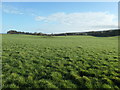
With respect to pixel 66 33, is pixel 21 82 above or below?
below

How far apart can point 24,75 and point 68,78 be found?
2.43 meters

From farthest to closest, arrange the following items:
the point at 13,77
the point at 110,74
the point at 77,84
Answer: the point at 110,74, the point at 13,77, the point at 77,84

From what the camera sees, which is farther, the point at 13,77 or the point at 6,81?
the point at 13,77

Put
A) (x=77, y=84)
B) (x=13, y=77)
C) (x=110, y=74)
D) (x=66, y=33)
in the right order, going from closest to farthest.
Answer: (x=77, y=84) → (x=13, y=77) → (x=110, y=74) → (x=66, y=33)

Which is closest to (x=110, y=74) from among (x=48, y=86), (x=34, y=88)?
(x=48, y=86)

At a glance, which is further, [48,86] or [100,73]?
[100,73]

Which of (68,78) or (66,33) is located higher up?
(66,33)

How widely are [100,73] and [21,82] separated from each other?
4.32 meters

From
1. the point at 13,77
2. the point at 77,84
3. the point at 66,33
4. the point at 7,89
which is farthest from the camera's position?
the point at 66,33

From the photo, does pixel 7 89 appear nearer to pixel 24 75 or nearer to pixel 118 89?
pixel 24 75

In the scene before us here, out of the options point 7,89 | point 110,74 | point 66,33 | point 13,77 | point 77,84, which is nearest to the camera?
point 7,89

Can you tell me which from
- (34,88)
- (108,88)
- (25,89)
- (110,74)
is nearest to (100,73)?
(110,74)

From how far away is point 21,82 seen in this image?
4059 mm

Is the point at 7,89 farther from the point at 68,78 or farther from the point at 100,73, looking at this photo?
the point at 100,73
